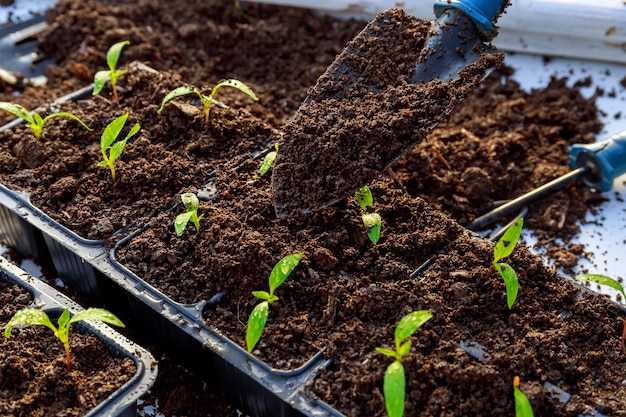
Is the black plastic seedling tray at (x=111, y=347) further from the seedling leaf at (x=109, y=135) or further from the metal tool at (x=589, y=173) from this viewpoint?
the metal tool at (x=589, y=173)

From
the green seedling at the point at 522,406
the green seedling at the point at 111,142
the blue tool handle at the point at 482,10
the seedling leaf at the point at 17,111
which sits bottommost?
the green seedling at the point at 522,406

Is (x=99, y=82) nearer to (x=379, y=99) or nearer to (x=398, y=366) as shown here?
(x=379, y=99)

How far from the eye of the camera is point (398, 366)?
66.0 inches

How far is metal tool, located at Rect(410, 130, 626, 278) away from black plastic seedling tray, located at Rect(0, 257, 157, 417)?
1.15 m

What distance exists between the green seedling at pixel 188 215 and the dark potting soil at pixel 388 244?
1.3 inches

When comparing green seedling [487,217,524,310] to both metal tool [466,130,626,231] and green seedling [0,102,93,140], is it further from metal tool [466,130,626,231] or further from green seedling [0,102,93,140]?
green seedling [0,102,93,140]

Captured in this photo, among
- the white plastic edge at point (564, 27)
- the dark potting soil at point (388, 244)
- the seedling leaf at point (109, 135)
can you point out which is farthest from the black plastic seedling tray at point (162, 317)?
the white plastic edge at point (564, 27)

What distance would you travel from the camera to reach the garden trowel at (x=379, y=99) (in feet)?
6.86

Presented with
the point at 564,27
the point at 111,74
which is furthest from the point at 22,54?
the point at 564,27

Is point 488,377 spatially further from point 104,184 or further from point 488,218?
point 104,184

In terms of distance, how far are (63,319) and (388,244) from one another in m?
0.84

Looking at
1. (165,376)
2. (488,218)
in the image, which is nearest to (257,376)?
(165,376)

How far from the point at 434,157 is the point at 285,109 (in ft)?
2.07

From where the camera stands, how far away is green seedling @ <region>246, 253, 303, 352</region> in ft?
6.02
